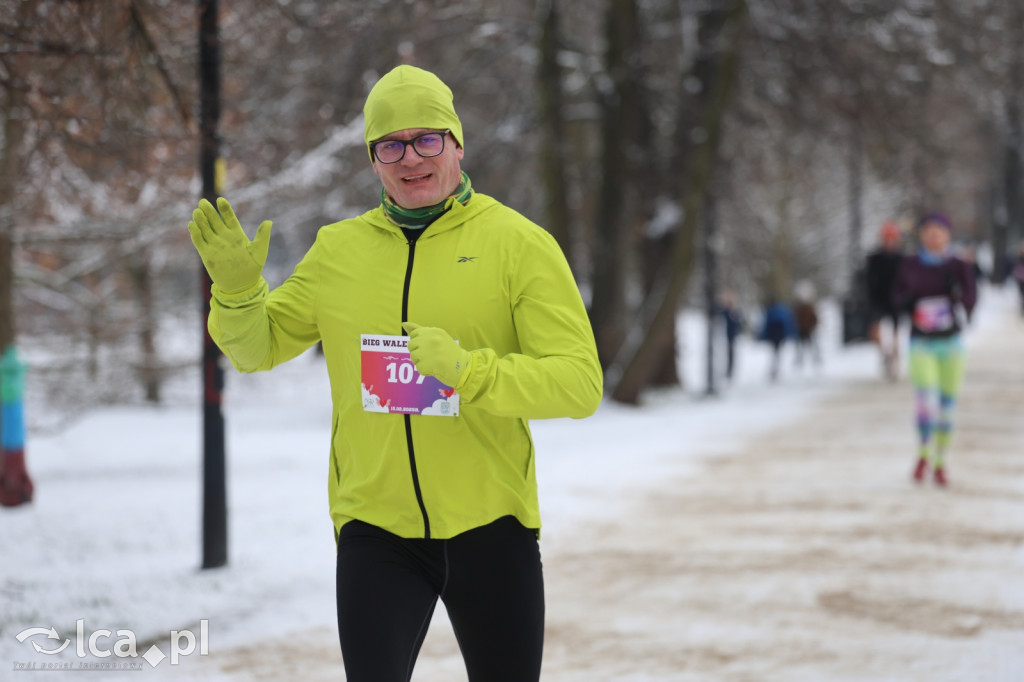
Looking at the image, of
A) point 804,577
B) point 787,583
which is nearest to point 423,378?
point 787,583

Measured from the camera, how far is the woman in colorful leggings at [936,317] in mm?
8617

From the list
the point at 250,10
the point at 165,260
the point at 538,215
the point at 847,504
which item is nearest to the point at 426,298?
the point at 250,10

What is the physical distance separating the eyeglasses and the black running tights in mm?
843

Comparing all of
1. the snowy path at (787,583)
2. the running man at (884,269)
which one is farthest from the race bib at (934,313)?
the running man at (884,269)

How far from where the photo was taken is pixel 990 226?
58.5m

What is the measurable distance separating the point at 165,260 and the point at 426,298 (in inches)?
599

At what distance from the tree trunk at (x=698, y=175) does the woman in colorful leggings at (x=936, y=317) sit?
5763 millimetres

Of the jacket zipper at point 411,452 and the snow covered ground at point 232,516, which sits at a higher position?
the jacket zipper at point 411,452

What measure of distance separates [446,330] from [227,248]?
1.74ft

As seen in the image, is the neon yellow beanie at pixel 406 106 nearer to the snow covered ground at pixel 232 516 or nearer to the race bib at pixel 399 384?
the race bib at pixel 399 384

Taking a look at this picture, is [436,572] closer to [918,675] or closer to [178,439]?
[918,675]

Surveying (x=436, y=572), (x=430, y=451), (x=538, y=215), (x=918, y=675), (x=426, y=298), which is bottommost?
(x=918, y=675)

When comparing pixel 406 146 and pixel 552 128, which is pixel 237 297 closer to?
pixel 406 146

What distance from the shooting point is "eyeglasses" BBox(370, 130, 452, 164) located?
9.11 feet
